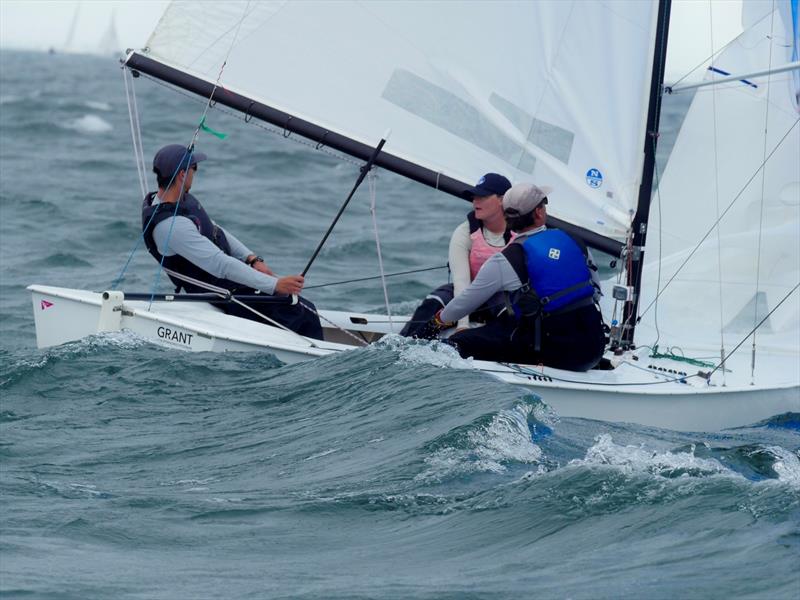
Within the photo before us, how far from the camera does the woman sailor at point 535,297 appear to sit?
202 inches

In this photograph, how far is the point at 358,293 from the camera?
871cm

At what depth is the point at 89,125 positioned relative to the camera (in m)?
20.1

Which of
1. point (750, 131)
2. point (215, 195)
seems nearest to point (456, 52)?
point (750, 131)

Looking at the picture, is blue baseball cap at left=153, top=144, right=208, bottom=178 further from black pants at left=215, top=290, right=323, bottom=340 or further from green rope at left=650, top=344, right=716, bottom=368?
green rope at left=650, top=344, right=716, bottom=368

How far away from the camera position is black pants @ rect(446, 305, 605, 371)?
5.27 metres

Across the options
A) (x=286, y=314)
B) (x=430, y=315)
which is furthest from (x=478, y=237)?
(x=286, y=314)

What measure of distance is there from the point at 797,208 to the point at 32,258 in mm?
5304

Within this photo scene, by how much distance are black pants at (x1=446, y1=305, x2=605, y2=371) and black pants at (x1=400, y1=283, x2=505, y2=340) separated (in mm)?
120

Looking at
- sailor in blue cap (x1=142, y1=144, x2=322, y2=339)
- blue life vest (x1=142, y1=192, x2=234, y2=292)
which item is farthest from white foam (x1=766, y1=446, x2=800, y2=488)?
blue life vest (x1=142, y1=192, x2=234, y2=292)

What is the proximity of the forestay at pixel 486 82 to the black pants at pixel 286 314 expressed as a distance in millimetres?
850

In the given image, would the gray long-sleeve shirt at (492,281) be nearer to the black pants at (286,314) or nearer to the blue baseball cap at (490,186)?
the blue baseball cap at (490,186)

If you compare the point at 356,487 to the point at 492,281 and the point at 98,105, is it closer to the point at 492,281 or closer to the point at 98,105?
the point at 492,281

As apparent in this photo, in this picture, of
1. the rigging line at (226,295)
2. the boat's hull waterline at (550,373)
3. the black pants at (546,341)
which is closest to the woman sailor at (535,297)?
the black pants at (546,341)

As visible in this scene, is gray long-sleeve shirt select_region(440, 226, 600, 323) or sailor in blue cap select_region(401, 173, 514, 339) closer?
gray long-sleeve shirt select_region(440, 226, 600, 323)
